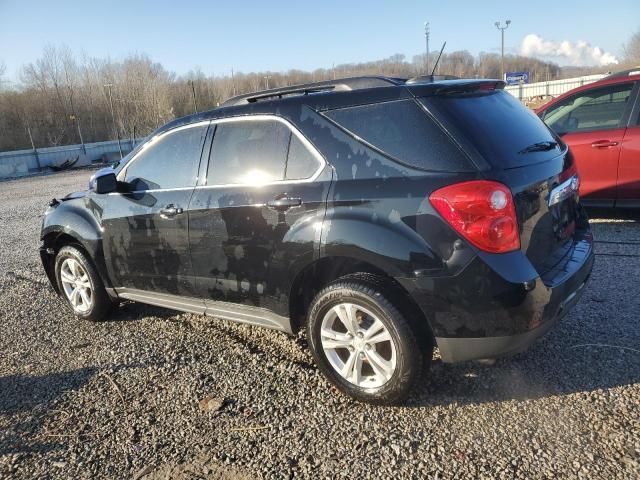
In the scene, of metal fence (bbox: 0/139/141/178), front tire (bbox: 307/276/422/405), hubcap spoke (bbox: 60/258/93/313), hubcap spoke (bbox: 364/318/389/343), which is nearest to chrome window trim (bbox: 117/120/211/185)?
hubcap spoke (bbox: 60/258/93/313)

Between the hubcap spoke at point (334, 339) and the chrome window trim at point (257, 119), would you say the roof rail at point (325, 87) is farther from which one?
the hubcap spoke at point (334, 339)

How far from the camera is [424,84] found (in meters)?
2.87

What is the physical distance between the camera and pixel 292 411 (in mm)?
2977

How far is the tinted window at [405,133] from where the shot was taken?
2631 millimetres

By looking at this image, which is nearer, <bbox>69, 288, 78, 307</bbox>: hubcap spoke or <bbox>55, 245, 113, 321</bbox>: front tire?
<bbox>55, 245, 113, 321</bbox>: front tire

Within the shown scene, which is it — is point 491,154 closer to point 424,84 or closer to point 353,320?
point 424,84

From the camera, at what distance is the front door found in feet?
12.3

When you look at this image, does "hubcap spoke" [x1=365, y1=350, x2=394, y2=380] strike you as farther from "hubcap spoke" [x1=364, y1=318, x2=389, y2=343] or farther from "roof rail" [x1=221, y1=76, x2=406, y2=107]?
"roof rail" [x1=221, y1=76, x2=406, y2=107]

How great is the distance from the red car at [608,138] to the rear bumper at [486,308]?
12.9ft

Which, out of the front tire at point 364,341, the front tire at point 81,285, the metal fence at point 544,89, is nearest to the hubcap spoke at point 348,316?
the front tire at point 364,341

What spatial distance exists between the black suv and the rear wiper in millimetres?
13

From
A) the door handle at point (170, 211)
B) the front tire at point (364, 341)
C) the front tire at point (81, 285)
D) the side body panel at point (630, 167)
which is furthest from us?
the side body panel at point (630, 167)

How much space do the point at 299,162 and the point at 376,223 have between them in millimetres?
697

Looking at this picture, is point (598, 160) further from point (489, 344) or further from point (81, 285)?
point (81, 285)
